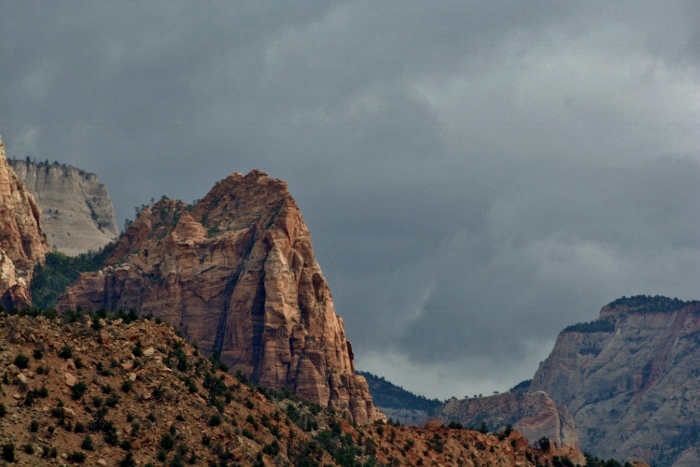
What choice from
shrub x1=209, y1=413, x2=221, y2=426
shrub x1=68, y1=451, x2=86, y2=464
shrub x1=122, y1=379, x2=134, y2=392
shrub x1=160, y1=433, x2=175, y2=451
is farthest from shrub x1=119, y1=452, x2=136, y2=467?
shrub x1=209, y1=413, x2=221, y2=426

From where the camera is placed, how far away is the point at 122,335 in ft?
516

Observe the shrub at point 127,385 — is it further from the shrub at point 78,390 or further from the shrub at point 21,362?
the shrub at point 21,362

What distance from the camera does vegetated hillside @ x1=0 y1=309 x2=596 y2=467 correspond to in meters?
136

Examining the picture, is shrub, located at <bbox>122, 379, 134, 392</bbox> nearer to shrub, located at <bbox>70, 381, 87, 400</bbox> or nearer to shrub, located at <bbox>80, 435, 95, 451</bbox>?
shrub, located at <bbox>70, 381, 87, 400</bbox>

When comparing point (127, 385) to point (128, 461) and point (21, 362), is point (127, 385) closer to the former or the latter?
point (21, 362)

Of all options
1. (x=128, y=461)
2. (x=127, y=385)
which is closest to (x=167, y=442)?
(x=128, y=461)

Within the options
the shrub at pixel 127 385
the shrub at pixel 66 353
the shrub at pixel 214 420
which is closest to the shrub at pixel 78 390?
the shrub at pixel 66 353

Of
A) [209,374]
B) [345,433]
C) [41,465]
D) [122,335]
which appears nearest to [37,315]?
Answer: [122,335]

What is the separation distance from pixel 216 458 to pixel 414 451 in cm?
5133

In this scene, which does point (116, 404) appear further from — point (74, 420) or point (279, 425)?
point (279, 425)

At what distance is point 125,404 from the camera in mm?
146125

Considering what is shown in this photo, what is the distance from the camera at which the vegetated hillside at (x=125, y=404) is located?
136000mm

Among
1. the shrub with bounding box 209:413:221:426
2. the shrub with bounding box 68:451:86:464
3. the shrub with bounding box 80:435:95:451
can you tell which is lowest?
the shrub with bounding box 68:451:86:464

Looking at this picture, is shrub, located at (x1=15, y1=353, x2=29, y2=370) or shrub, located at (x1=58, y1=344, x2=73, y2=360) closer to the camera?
shrub, located at (x1=15, y1=353, x2=29, y2=370)
